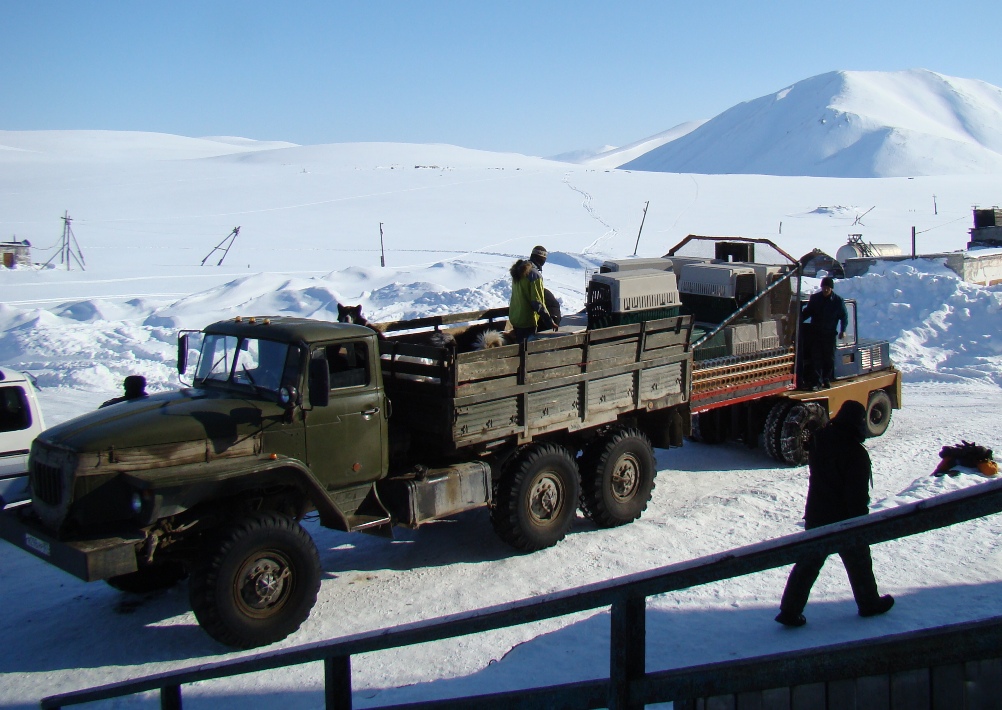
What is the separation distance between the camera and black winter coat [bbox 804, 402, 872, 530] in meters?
5.29

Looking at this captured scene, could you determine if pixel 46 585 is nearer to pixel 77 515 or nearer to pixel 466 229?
pixel 77 515

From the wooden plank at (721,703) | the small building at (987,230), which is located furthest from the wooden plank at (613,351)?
the small building at (987,230)

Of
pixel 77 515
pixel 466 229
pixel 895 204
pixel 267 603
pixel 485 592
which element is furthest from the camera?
pixel 895 204

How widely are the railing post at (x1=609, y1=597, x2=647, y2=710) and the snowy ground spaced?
2.70 meters

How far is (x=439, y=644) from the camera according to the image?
5961 millimetres

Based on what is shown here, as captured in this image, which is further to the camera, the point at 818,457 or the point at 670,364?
the point at 670,364

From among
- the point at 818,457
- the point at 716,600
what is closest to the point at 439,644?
the point at 716,600

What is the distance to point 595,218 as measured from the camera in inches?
1686

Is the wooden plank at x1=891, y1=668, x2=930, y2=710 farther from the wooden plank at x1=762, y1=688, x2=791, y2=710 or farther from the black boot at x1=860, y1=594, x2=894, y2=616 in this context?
the black boot at x1=860, y1=594, x2=894, y2=616

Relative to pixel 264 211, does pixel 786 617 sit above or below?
below

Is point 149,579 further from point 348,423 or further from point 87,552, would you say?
point 348,423

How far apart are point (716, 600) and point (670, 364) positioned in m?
3.28

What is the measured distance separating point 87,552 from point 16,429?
2996 millimetres

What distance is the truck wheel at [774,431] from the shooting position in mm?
10273
